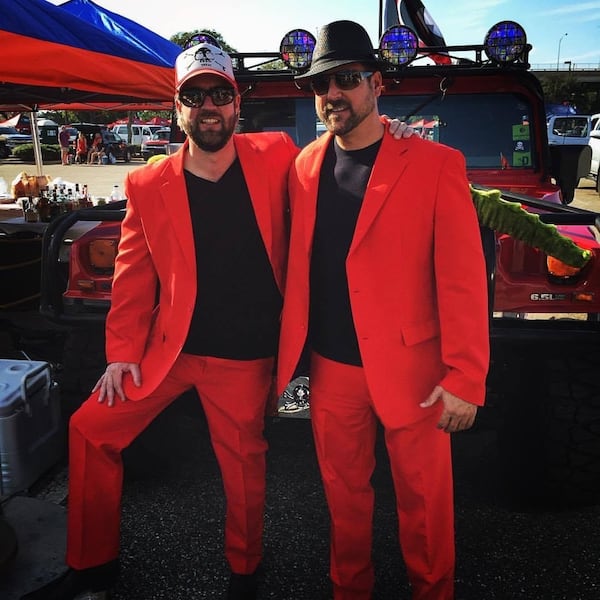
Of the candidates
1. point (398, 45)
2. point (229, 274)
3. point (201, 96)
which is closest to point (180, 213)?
point (229, 274)

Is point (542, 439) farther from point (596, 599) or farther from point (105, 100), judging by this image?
point (105, 100)

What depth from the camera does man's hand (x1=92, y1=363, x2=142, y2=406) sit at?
83.7 inches

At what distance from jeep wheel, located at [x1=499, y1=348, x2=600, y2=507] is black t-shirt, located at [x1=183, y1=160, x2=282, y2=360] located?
44.9 inches

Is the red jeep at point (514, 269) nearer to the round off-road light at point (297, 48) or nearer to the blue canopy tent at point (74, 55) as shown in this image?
the round off-road light at point (297, 48)

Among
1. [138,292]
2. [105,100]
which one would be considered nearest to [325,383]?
[138,292]

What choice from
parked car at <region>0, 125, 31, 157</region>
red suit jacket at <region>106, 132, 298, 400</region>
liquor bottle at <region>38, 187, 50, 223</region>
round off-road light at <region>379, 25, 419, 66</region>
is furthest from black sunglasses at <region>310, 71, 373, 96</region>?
parked car at <region>0, 125, 31, 157</region>

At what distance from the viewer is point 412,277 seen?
1.88 meters

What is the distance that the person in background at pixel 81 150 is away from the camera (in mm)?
23500

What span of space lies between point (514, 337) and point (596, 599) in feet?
3.15

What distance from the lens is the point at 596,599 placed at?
7.27 feet

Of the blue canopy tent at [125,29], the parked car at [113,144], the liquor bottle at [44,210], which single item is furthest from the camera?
the parked car at [113,144]

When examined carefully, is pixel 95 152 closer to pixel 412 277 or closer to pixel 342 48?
pixel 342 48

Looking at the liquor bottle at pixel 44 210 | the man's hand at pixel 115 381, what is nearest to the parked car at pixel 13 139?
the liquor bottle at pixel 44 210

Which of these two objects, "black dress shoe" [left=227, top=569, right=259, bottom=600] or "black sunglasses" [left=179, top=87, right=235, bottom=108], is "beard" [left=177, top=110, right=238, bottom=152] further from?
"black dress shoe" [left=227, top=569, right=259, bottom=600]
